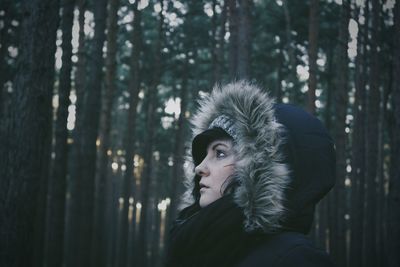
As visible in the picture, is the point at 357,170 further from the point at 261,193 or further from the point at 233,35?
the point at 261,193

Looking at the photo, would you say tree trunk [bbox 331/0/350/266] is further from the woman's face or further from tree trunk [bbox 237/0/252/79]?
the woman's face

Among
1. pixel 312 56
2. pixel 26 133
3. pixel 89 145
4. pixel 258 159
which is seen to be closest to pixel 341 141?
pixel 312 56

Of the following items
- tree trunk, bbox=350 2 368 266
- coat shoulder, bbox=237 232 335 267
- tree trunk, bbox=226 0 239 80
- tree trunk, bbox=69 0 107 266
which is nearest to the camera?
coat shoulder, bbox=237 232 335 267

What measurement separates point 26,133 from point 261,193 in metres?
4.46

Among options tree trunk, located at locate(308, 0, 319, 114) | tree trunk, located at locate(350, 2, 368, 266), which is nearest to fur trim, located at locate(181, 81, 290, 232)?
tree trunk, located at locate(308, 0, 319, 114)

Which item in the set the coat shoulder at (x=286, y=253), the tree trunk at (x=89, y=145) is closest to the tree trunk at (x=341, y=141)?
the tree trunk at (x=89, y=145)

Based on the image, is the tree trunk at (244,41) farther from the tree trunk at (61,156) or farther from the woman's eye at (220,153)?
the woman's eye at (220,153)

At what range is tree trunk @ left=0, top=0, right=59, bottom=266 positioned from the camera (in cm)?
532

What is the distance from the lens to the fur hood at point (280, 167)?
1.86 metres

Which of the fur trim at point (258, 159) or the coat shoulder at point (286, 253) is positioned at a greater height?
the fur trim at point (258, 159)

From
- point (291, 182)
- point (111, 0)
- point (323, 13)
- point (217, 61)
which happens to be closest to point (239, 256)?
point (291, 182)

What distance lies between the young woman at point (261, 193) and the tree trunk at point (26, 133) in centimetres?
404

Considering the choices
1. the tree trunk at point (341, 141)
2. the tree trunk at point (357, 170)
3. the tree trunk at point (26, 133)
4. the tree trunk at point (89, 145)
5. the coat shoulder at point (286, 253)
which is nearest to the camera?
the coat shoulder at point (286, 253)

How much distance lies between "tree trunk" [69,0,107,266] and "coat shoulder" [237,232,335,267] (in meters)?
9.41
